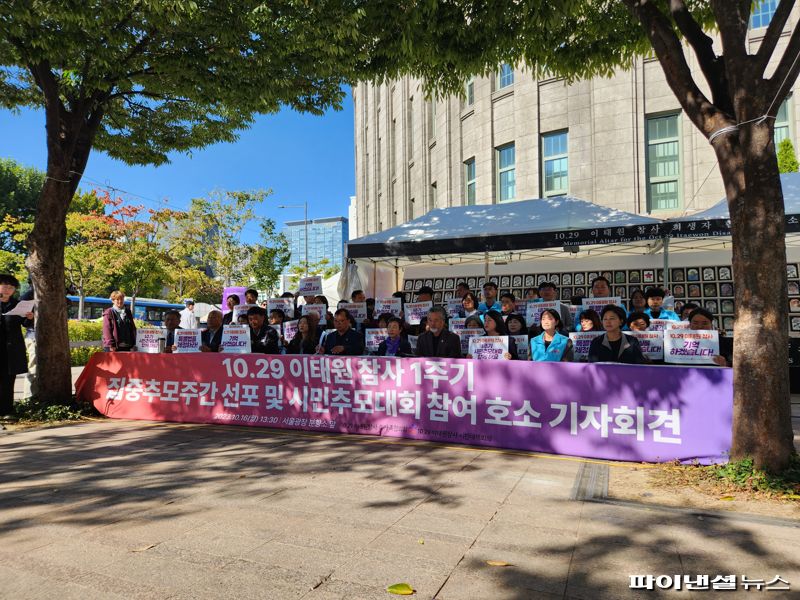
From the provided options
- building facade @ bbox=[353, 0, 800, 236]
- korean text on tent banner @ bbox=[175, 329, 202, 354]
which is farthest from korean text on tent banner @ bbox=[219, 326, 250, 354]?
building facade @ bbox=[353, 0, 800, 236]

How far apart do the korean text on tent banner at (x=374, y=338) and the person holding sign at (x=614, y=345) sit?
3108 millimetres

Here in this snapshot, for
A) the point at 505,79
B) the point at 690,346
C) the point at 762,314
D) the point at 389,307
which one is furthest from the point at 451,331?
the point at 505,79

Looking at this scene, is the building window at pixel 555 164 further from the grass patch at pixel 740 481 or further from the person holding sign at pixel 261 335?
the grass patch at pixel 740 481

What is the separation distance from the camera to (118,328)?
9227 mm

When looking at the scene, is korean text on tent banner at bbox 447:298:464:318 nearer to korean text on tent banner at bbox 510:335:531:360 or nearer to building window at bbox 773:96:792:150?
korean text on tent banner at bbox 510:335:531:360

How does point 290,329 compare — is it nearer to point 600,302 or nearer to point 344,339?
point 344,339

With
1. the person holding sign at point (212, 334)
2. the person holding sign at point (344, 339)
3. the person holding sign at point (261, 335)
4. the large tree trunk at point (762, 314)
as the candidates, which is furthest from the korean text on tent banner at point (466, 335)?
the person holding sign at point (212, 334)

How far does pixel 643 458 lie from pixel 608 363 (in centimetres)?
106

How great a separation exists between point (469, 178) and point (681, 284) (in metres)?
11.1

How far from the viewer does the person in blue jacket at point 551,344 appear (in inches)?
249

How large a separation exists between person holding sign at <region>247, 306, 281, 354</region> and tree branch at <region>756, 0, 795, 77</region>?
23.2 ft

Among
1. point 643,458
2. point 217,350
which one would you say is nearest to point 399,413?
point 643,458

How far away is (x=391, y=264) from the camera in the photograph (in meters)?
14.4

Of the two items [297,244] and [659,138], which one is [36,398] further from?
[297,244]
